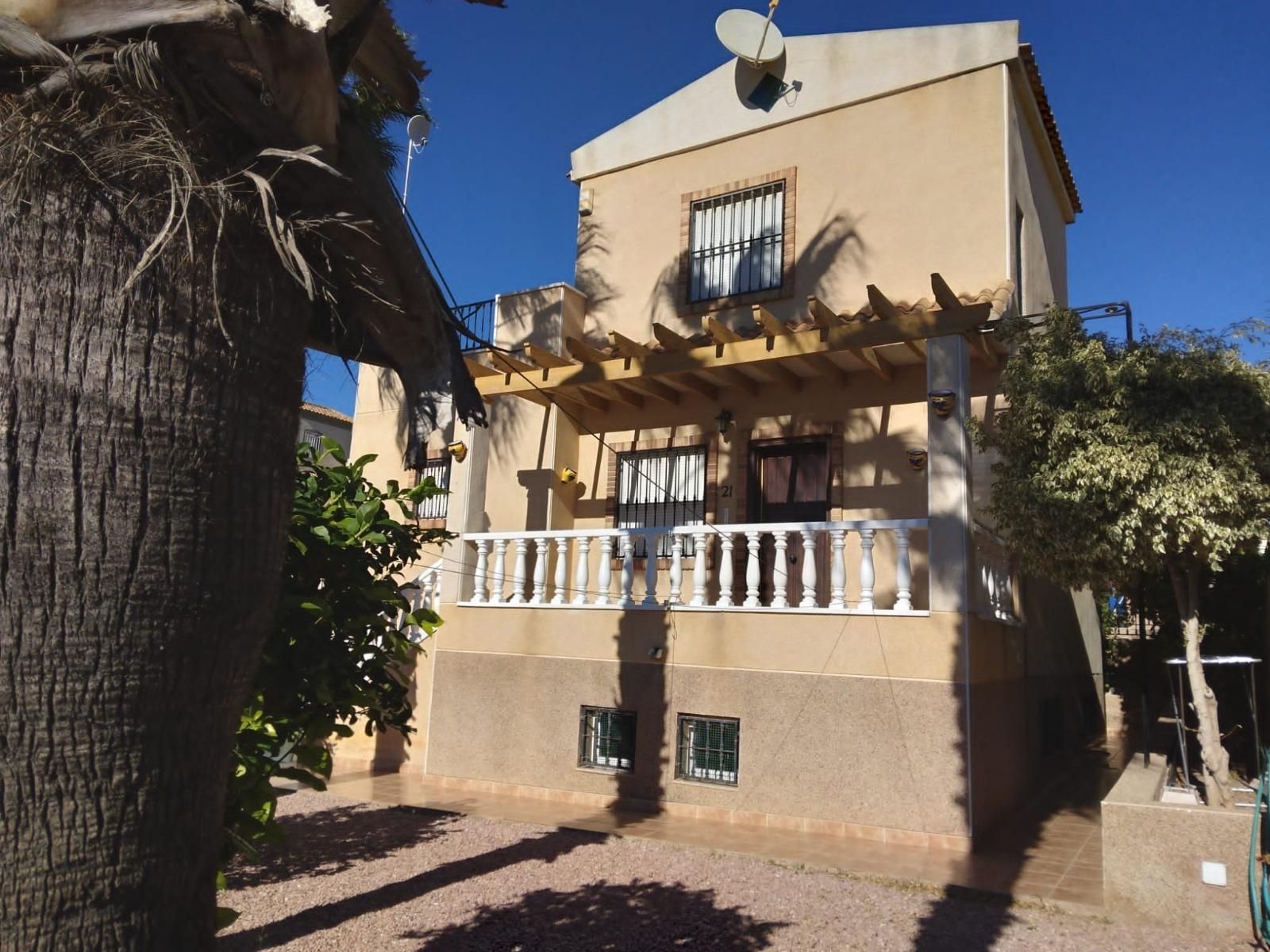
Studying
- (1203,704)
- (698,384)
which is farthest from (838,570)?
(698,384)

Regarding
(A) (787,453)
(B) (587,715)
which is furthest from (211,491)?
(A) (787,453)

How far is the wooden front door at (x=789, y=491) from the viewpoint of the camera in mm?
10992

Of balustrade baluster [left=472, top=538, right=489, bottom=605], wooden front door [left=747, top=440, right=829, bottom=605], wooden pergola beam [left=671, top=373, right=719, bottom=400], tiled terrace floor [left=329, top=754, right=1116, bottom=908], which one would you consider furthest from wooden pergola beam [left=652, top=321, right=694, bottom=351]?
tiled terrace floor [left=329, top=754, right=1116, bottom=908]

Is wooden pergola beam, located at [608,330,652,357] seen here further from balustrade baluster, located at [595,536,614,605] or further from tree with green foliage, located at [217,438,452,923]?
tree with green foliage, located at [217,438,452,923]

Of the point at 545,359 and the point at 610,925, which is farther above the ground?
the point at 545,359

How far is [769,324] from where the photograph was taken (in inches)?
382

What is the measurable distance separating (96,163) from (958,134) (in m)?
10.6

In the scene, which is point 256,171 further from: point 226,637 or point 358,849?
point 358,849

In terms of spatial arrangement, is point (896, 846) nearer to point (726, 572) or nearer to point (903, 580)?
point (903, 580)

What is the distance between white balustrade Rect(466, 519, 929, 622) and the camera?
8.82 meters

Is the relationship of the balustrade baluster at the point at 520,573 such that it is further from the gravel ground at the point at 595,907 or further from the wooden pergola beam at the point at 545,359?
the gravel ground at the point at 595,907

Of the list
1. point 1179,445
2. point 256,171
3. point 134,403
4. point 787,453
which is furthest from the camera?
point 787,453

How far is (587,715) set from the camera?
998 cm

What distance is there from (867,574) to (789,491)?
113 inches
